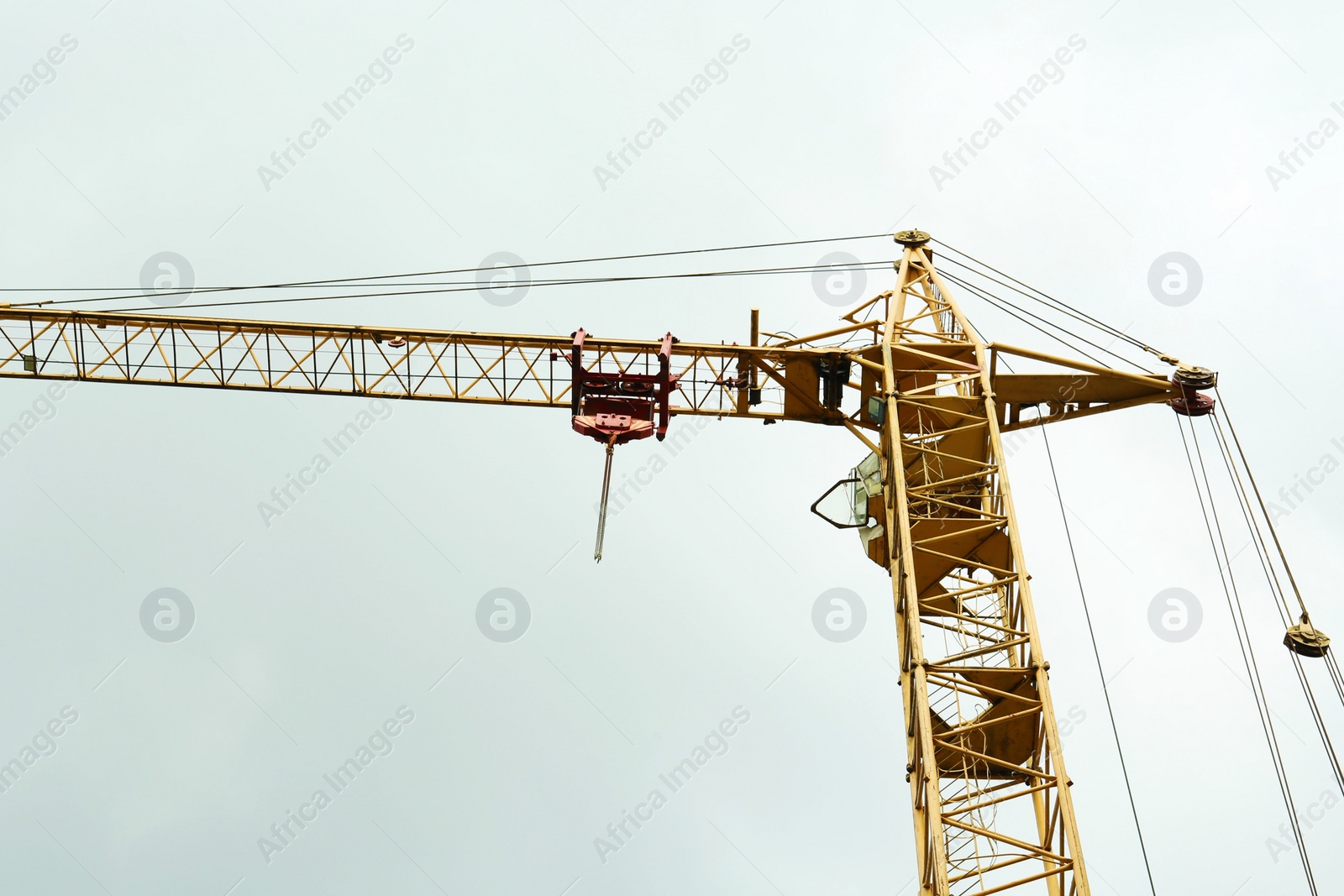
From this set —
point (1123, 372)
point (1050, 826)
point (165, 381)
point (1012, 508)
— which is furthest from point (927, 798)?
point (165, 381)

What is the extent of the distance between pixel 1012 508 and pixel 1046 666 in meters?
3.30

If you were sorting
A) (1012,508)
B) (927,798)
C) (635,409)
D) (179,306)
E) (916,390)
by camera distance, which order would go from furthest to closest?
(179,306) → (635,409) → (916,390) → (1012,508) → (927,798)

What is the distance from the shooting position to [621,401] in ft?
138

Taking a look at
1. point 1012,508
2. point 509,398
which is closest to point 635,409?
point 509,398

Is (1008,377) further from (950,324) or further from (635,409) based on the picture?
(635,409)

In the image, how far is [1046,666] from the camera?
34938mm

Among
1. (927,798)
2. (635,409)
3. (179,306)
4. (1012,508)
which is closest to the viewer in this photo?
(927,798)

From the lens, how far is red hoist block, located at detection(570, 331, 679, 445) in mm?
41750

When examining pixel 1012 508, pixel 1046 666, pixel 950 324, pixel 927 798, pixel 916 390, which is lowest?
pixel 927 798

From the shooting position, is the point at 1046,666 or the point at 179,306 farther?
the point at 179,306

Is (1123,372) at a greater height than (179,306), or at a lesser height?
greater

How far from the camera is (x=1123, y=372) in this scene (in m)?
41.1

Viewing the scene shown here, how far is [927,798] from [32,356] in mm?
23560

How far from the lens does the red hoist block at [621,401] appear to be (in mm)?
41750
